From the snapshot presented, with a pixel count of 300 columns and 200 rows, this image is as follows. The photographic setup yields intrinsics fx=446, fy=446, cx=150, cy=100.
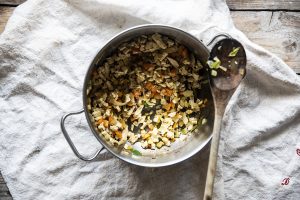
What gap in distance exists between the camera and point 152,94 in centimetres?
119

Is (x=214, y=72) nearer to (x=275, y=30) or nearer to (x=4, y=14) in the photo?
(x=275, y=30)

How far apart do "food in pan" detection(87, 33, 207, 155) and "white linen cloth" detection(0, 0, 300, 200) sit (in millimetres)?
66

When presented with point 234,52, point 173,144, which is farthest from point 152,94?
point 234,52

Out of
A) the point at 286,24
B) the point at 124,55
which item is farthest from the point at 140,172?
the point at 286,24

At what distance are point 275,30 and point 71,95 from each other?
60 cm

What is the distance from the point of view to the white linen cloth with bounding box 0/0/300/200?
1180mm

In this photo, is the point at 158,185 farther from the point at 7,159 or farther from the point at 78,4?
the point at 78,4

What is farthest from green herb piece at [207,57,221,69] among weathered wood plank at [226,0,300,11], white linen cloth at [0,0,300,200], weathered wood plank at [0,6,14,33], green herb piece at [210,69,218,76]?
weathered wood plank at [0,6,14,33]

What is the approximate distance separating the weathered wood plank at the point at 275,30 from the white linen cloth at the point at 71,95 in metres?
0.06

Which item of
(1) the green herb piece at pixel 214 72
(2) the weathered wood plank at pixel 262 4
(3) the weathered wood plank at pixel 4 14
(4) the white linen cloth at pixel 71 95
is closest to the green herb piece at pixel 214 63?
(1) the green herb piece at pixel 214 72

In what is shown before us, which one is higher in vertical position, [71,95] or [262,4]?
[262,4]

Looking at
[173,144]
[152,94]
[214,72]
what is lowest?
[173,144]

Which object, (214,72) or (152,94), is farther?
(152,94)

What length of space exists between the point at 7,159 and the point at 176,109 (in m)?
0.47
